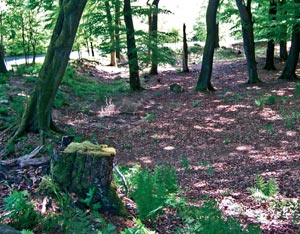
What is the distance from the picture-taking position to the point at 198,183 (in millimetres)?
6688

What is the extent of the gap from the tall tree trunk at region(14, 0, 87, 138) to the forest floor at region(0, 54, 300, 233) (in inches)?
20.0

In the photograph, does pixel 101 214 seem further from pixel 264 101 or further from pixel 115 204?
pixel 264 101

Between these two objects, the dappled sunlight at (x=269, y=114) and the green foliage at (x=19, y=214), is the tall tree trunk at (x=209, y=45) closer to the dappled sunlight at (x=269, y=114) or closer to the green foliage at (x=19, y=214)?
the dappled sunlight at (x=269, y=114)

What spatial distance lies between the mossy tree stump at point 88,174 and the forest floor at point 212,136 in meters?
0.28

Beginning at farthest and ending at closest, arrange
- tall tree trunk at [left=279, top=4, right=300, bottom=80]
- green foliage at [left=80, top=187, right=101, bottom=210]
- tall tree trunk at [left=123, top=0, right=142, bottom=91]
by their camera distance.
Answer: tall tree trunk at [left=279, top=4, right=300, bottom=80], tall tree trunk at [left=123, top=0, right=142, bottom=91], green foliage at [left=80, top=187, right=101, bottom=210]

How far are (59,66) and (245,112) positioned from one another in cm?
674

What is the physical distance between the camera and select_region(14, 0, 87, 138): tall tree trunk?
27.0 ft

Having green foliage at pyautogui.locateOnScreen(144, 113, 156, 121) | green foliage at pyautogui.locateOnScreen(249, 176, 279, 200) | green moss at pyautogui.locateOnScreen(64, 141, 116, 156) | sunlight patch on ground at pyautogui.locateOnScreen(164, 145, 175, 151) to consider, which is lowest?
sunlight patch on ground at pyautogui.locateOnScreen(164, 145, 175, 151)

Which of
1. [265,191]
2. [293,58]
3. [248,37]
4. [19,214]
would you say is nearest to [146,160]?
[265,191]

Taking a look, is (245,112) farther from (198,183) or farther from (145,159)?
(198,183)

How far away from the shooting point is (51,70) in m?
8.36

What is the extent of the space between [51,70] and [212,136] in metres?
4.78

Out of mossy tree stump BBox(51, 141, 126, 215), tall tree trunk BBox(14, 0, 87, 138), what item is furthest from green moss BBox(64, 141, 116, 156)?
tall tree trunk BBox(14, 0, 87, 138)

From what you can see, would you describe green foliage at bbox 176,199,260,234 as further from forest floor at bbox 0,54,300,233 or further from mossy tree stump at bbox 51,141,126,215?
mossy tree stump at bbox 51,141,126,215
